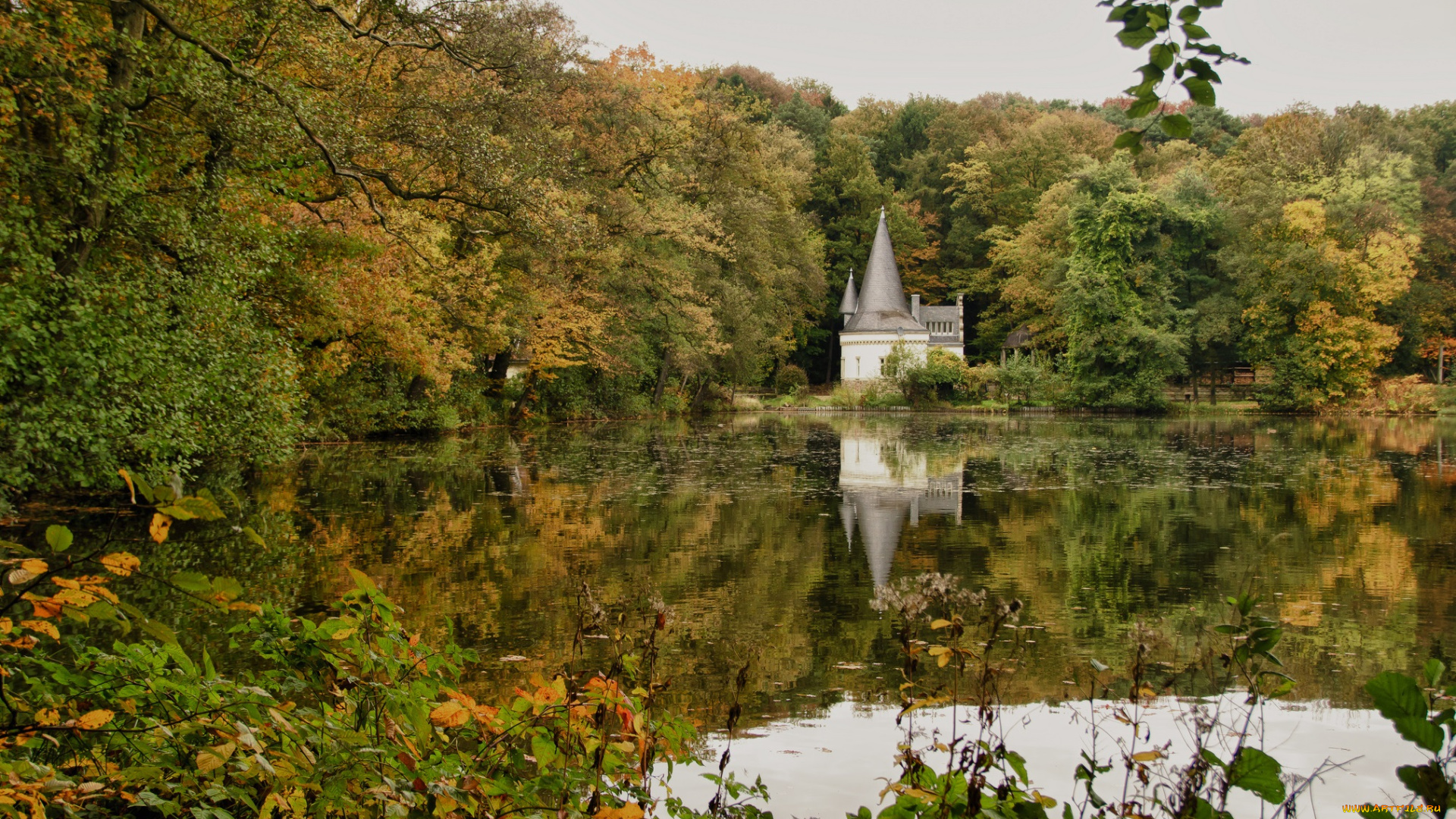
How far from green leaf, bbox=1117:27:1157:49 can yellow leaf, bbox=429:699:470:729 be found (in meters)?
2.26

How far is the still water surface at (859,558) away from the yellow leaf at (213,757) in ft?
6.90

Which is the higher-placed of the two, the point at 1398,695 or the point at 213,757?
the point at 1398,695

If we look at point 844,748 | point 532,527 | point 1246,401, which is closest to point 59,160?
point 532,527

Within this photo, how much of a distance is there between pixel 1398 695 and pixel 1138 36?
4.83ft

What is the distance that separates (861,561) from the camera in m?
8.62

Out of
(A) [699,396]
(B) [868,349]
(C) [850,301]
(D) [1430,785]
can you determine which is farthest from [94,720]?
(C) [850,301]

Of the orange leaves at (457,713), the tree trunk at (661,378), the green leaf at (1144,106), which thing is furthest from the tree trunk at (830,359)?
the green leaf at (1144,106)

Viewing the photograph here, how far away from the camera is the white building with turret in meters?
50.2

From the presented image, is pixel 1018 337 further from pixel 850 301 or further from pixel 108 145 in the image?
pixel 108 145

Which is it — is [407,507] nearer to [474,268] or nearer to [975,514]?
[975,514]

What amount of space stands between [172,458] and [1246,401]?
45.9 metres

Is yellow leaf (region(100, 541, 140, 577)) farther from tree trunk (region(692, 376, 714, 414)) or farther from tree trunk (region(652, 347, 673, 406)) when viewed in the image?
tree trunk (region(692, 376, 714, 414))

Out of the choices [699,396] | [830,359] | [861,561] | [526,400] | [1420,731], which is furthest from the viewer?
[830,359]

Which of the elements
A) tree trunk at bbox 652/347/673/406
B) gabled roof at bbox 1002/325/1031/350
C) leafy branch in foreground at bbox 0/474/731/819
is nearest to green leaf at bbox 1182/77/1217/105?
leafy branch in foreground at bbox 0/474/731/819
